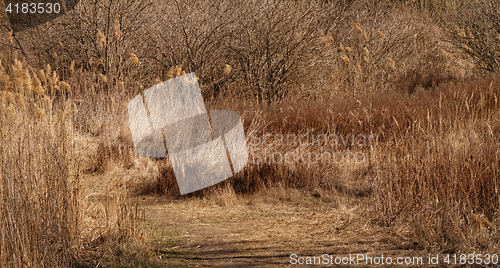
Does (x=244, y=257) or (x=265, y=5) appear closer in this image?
(x=244, y=257)

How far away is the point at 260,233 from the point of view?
4.34 metres

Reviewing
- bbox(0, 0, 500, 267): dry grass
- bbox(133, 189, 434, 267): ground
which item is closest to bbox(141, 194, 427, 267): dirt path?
bbox(133, 189, 434, 267): ground

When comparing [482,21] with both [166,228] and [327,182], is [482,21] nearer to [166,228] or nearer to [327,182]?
[327,182]

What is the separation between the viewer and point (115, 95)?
8.59 metres

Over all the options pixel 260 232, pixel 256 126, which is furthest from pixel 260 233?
pixel 256 126

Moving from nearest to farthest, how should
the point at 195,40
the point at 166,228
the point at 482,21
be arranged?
1. the point at 166,228
2. the point at 195,40
3. the point at 482,21

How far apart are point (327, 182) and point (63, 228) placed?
354cm

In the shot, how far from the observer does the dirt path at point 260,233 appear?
12.2ft

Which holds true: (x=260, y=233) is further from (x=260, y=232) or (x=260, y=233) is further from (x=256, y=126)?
(x=256, y=126)

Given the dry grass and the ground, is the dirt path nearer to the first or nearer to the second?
the ground

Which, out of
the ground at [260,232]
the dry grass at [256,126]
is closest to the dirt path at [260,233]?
the ground at [260,232]

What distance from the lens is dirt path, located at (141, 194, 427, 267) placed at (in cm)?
371

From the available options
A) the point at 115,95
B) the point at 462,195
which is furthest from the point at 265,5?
the point at 462,195

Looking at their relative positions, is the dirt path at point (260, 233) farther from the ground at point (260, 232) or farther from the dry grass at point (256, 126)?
the dry grass at point (256, 126)
